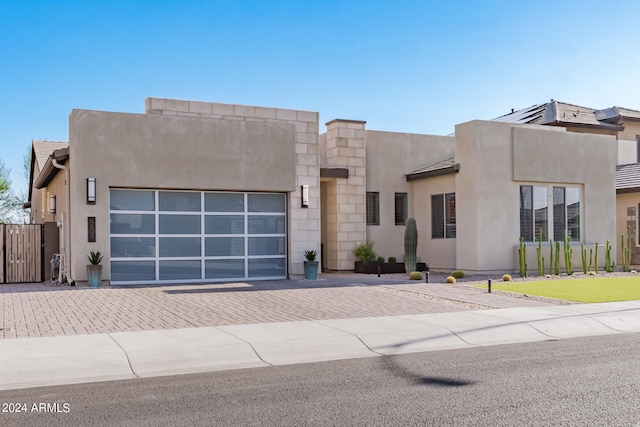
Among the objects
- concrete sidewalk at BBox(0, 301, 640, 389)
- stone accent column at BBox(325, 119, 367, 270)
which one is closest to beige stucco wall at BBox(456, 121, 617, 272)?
stone accent column at BBox(325, 119, 367, 270)

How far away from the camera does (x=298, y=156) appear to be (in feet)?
69.0

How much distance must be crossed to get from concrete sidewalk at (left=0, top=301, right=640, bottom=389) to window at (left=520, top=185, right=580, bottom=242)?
1007cm

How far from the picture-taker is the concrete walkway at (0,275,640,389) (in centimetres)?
877

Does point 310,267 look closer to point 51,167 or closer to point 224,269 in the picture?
point 224,269

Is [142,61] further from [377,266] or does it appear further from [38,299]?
[377,266]

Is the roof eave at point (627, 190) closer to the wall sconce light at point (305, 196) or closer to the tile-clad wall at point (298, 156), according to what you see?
the tile-clad wall at point (298, 156)

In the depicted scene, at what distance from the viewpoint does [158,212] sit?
19.0 meters

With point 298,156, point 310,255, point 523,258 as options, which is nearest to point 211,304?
point 310,255

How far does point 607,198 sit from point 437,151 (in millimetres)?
6327

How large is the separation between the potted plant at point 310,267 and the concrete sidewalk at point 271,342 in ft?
25.2

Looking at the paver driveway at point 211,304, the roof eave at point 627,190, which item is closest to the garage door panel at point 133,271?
the paver driveway at point 211,304

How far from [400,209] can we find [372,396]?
1877cm

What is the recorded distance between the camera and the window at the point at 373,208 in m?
24.9

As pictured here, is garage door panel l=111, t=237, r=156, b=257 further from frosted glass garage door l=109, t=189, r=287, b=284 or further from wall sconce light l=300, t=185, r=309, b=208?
wall sconce light l=300, t=185, r=309, b=208
